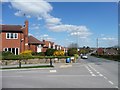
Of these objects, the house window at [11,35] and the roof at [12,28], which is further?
the roof at [12,28]

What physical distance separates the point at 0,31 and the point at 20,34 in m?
3.81

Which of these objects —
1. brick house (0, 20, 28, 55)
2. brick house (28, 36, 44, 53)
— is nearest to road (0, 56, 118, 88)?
brick house (0, 20, 28, 55)

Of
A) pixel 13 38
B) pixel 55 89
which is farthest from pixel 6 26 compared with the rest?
pixel 55 89

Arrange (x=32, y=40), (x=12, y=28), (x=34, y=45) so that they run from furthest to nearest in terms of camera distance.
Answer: (x=32, y=40) → (x=34, y=45) → (x=12, y=28)

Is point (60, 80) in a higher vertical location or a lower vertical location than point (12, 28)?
lower

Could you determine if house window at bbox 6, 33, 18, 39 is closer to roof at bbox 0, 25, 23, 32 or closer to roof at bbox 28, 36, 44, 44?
roof at bbox 0, 25, 23, 32

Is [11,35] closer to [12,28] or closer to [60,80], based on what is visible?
[12,28]

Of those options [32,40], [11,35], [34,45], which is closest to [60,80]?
[11,35]

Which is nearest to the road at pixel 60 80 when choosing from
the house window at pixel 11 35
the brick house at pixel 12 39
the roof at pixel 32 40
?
the brick house at pixel 12 39

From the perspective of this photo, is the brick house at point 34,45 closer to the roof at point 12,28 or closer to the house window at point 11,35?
the roof at point 12,28

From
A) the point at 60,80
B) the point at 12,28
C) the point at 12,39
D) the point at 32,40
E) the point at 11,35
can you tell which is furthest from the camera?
the point at 32,40

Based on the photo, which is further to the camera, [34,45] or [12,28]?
[34,45]

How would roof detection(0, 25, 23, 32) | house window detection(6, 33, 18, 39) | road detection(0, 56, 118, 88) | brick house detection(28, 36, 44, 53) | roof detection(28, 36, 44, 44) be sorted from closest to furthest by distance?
1. road detection(0, 56, 118, 88)
2. house window detection(6, 33, 18, 39)
3. roof detection(0, 25, 23, 32)
4. brick house detection(28, 36, 44, 53)
5. roof detection(28, 36, 44, 44)

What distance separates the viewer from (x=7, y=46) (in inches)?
2085
